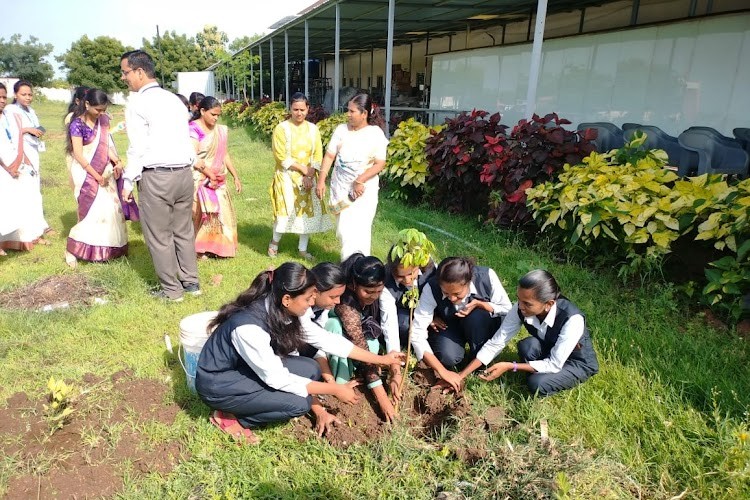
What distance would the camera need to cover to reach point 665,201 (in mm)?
3531

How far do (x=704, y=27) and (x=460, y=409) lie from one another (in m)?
6.20

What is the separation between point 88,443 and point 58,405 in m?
0.25

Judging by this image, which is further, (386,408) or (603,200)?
(603,200)

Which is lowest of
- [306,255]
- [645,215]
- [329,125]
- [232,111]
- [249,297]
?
[306,255]

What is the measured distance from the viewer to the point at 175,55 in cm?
4994

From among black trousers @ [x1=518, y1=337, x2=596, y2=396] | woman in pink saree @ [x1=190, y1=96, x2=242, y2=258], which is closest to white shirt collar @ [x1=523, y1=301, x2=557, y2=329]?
black trousers @ [x1=518, y1=337, x2=596, y2=396]

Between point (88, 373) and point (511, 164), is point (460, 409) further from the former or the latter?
point (511, 164)

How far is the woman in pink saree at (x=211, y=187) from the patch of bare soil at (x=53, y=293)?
1.07 m

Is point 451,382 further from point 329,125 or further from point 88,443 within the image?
point 329,125

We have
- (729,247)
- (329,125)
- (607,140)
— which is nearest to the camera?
(729,247)

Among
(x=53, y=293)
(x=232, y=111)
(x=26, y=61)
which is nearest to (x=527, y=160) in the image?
(x=53, y=293)

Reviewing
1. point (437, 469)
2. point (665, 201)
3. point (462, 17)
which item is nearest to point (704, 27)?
point (665, 201)

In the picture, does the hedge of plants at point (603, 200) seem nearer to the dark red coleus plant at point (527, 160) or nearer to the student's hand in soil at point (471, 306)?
the dark red coleus plant at point (527, 160)

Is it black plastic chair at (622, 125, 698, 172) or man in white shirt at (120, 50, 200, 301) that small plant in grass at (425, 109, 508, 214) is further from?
man in white shirt at (120, 50, 200, 301)
